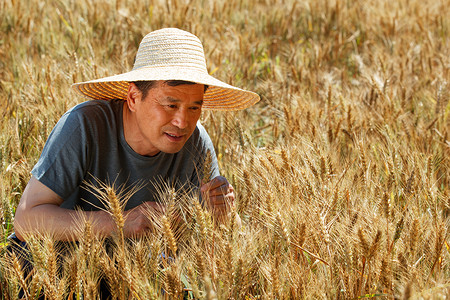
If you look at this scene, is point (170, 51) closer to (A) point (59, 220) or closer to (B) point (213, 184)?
(B) point (213, 184)

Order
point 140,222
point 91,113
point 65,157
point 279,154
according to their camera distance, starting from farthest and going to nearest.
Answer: point 279,154 → point 91,113 → point 65,157 → point 140,222

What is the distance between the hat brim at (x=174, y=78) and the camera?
2.12 m

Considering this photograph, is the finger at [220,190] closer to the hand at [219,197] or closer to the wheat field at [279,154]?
the hand at [219,197]

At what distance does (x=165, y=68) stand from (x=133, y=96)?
204 millimetres

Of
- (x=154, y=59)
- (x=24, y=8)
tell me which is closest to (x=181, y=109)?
(x=154, y=59)

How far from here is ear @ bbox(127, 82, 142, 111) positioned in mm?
2256

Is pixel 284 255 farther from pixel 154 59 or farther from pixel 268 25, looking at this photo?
pixel 268 25

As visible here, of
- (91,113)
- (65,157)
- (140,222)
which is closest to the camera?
(140,222)

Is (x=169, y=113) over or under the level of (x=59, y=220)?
over

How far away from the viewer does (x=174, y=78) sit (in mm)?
2055

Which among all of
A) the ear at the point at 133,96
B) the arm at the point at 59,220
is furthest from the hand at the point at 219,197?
the ear at the point at 133,96

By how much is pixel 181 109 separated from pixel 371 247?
96cm

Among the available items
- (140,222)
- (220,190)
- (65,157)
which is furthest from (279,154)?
(65,157)

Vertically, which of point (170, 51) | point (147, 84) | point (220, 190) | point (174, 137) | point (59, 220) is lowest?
point (59, 220)
